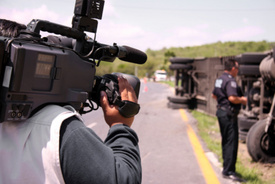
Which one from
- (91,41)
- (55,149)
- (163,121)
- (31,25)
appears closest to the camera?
(55,149)

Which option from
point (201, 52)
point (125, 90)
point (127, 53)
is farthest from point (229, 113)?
point (201, 52)

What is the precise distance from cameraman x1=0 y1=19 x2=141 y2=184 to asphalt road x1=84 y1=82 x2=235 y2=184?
3579mm

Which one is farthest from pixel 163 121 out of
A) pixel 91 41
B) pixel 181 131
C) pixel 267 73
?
pixel 91 41

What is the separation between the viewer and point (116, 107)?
1393 mm

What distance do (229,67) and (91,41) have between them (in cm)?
413

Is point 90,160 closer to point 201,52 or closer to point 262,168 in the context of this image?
point 262,168

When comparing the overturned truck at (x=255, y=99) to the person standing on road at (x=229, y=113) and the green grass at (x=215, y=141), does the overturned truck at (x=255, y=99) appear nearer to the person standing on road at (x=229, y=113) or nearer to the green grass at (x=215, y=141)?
the green grass at (x=215, y=141)

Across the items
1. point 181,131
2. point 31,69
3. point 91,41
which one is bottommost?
point 181,131

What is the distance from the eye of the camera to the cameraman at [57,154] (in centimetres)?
112

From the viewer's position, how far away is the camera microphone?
1.56m

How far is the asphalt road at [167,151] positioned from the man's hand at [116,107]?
3390 mm

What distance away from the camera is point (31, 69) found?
3.74 ft

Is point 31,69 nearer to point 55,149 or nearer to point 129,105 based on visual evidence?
point 55,149

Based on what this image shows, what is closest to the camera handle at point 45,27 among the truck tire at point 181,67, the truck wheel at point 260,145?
the truck wheel at point 260,145
